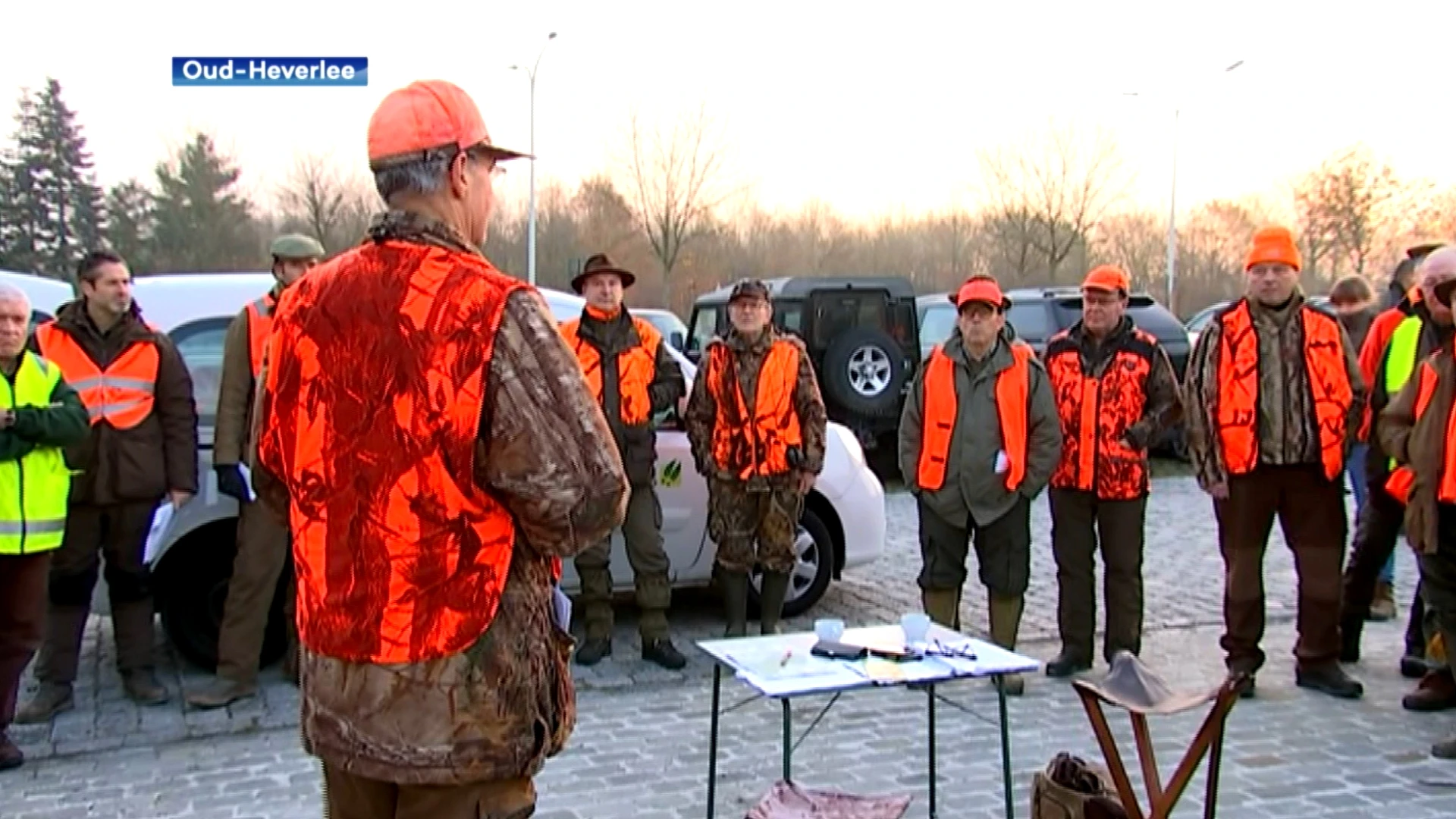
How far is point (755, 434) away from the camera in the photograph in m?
6.85

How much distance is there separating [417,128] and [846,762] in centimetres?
364

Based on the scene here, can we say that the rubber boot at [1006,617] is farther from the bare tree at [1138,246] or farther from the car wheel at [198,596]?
the bare tree at [1138,246]

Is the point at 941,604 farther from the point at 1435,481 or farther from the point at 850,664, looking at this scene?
the point at 850,664

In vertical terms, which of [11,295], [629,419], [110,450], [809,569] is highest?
[11,295]

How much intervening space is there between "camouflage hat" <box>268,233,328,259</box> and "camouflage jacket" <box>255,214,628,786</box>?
387 centimetres

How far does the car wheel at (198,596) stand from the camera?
21.6ft

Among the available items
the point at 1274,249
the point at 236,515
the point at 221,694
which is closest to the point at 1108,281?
the point at 1274,249

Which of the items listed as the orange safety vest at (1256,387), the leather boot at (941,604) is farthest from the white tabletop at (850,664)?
the orange safety vest at (1256,387)

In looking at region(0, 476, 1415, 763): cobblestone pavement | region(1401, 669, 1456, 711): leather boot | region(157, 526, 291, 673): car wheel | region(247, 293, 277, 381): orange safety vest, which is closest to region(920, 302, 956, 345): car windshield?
region(0, 476, 1415, 763): cobblestone pavement

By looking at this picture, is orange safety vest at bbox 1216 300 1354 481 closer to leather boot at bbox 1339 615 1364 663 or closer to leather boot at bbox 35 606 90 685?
leather boot at bbox 1339 615 1364 663

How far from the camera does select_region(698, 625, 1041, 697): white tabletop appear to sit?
4.02 meters

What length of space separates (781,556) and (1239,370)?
2492 millimetres

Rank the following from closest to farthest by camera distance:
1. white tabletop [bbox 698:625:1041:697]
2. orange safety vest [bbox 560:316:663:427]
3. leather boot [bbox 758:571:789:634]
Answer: white tabletop [bbox 698:625:1041:697], orange safety vest [bbox 560:316:663:427], leather boot [bbox 758:571:789:634]

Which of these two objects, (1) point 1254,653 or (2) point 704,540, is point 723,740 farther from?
(1) point 1254,653
